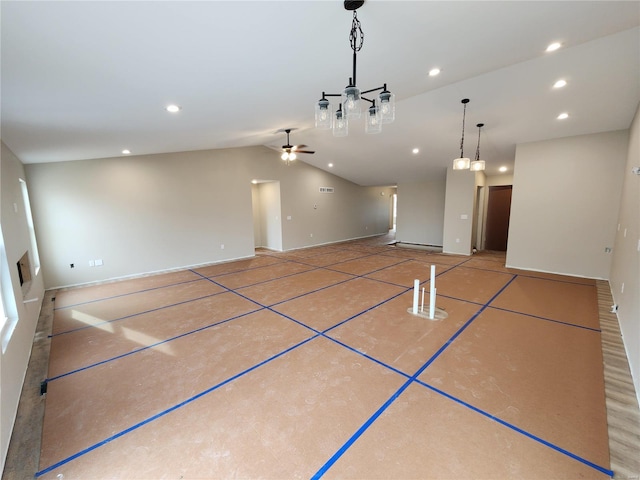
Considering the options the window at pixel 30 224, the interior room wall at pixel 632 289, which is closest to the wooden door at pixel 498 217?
the interior room wall at pixel 632 289

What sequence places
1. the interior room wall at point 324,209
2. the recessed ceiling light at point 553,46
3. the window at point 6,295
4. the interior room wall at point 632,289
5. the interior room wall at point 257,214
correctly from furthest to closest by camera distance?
the interior room wall at point 257,214 < the interior room wall at point 324,209 < the recessed ceiling light at point 553,46 < the window at point 6,295 < the interior room wall at point 632,289

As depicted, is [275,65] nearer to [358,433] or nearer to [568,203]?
[358,433]

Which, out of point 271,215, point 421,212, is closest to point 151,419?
point 271,215

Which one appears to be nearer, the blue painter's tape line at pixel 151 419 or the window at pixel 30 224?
the blue painter's tape line at pixel 151 419

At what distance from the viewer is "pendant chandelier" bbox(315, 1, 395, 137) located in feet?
6.68

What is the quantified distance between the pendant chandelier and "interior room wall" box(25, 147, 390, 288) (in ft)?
17.5

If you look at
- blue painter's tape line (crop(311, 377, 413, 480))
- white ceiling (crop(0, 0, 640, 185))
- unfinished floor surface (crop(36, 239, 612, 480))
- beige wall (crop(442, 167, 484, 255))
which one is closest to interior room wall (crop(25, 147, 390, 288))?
white ceiling (crop(0, 0, 640, 185))

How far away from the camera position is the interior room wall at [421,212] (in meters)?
9.62

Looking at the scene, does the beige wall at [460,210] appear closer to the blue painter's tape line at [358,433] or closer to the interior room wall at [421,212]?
the interior room wall at [421,212]

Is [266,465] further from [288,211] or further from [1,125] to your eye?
[288,211]

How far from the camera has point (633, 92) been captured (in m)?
3.81

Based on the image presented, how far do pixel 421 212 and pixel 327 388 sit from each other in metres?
8.89

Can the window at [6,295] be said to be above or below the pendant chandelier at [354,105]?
below

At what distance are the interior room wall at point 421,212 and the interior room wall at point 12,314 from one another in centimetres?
1006
